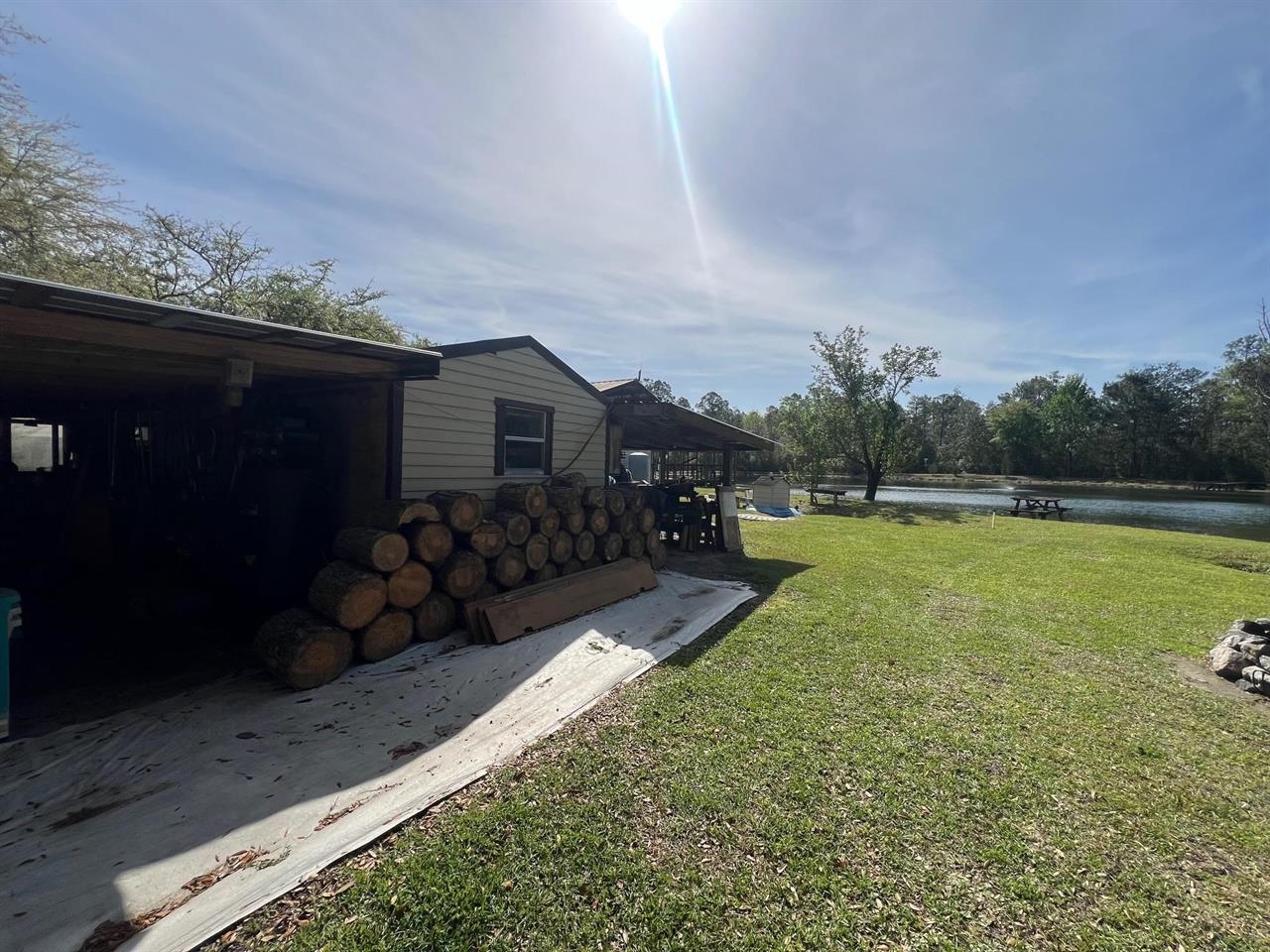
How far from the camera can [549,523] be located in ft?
20.0

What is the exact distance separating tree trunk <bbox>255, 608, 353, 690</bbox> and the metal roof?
216 cm

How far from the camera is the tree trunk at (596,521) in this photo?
22.4ft

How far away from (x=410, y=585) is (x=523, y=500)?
1.73 metres

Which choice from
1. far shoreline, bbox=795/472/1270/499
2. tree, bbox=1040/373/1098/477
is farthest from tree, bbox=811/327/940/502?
tree, bbox=1040/373/1098/477

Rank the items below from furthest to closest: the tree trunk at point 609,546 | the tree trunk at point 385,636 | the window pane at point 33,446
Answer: the window pane at point 33,446, the tree trunk at point 609,546, the tree trunk at point 385,636

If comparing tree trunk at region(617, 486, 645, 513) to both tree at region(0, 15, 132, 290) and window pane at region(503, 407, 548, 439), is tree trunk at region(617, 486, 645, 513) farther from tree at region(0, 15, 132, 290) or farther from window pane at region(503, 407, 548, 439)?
tree at region(0, 15, 132, 290)

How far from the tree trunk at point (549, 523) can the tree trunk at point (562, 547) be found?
3.8 inches

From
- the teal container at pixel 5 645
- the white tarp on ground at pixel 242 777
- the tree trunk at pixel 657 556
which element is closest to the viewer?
the white tarp on ground at pixel 242 777

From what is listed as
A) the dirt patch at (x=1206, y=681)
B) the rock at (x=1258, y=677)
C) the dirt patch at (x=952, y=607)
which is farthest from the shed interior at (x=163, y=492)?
the rock at (x=1258, y=677)

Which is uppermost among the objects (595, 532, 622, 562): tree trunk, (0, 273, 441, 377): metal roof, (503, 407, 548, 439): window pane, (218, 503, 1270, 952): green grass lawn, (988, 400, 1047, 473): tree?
(988, 400, 1047, 473): tree

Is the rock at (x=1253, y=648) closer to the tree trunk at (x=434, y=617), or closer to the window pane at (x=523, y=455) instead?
the tree trunk at (x=434, y=617)

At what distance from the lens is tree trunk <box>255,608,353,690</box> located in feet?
12.2

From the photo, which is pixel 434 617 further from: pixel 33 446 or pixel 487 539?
pixel 33 446

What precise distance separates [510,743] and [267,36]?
8285 mm
